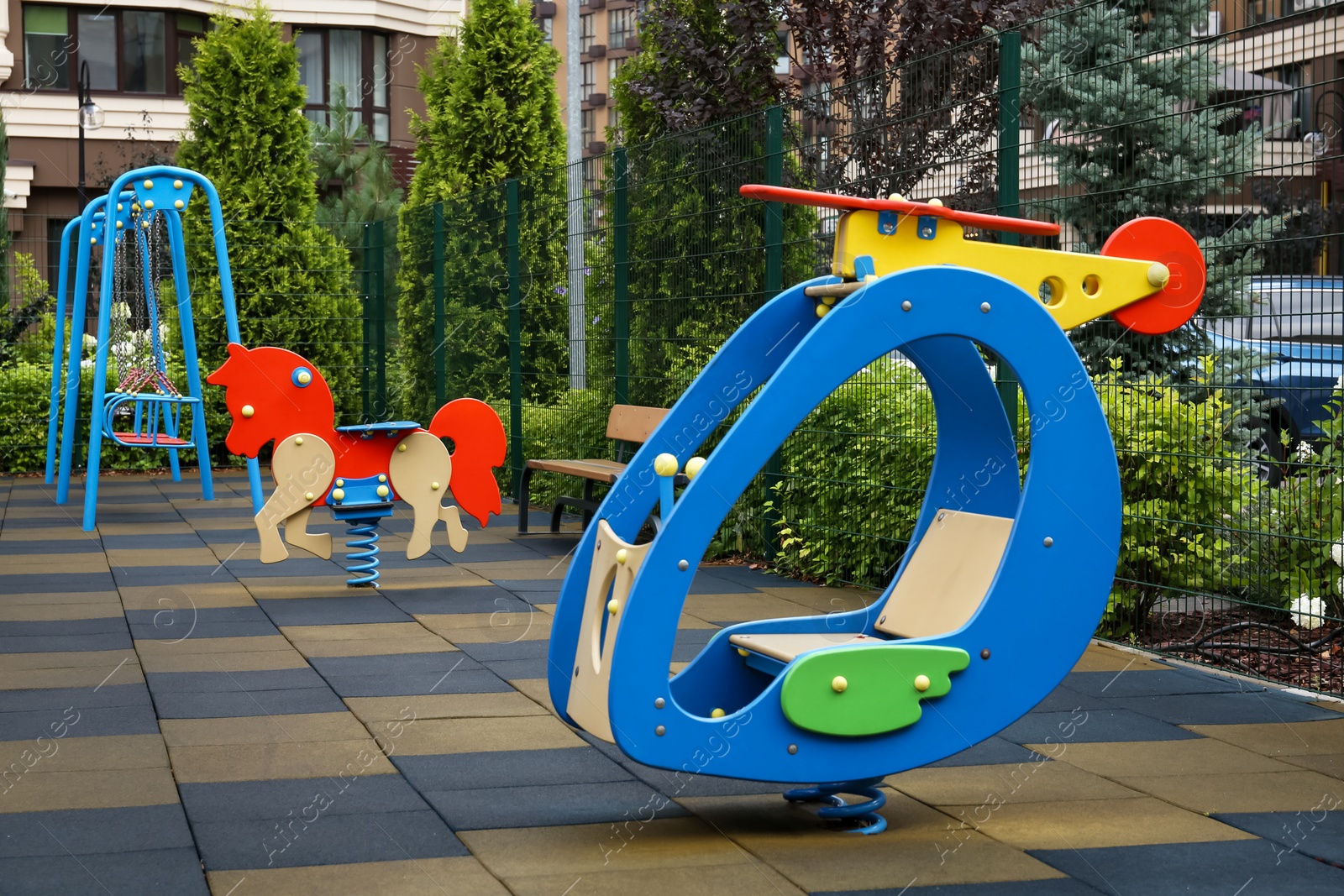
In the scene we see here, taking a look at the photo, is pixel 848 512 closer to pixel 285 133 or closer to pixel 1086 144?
pixel 1086 144

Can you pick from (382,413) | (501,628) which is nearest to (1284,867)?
(501,628)

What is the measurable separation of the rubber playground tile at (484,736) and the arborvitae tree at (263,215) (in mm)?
12085

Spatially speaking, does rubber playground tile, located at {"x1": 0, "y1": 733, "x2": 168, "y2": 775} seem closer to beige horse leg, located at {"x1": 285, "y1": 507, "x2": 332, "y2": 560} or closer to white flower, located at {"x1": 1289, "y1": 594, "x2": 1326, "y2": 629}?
beige horse leg, located at {"x1": 285, "y1": 507, "x2": 332, "y2": 560}

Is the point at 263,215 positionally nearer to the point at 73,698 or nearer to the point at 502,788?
the point at 73,698

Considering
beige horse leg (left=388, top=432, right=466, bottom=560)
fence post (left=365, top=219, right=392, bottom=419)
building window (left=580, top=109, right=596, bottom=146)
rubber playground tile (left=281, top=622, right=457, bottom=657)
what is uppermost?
building window (left=580, top=109, right=596, bottom=146)

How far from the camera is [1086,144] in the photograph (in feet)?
21.9

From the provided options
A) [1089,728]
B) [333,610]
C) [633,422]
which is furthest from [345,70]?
[1089,728]

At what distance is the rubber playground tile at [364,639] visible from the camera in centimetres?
668

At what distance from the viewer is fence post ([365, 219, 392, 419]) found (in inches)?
668

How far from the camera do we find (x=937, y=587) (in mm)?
4473

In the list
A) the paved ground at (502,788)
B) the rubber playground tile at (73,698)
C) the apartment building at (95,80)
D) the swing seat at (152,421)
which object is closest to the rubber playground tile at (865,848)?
the paved ground at (502,788)

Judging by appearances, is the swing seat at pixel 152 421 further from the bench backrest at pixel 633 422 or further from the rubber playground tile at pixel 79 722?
the rubber playground tile at pixel 79 722

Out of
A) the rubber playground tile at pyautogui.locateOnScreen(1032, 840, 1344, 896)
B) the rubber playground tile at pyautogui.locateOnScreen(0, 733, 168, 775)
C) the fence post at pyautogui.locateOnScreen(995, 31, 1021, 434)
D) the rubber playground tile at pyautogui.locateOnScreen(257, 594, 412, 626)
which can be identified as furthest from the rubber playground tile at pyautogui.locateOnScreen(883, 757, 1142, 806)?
the rubber playground tile at pyautogui.locateOnScreen(257, 594, 412, 626)

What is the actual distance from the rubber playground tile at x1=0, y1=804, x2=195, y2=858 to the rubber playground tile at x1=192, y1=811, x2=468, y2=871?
86 millimetres
